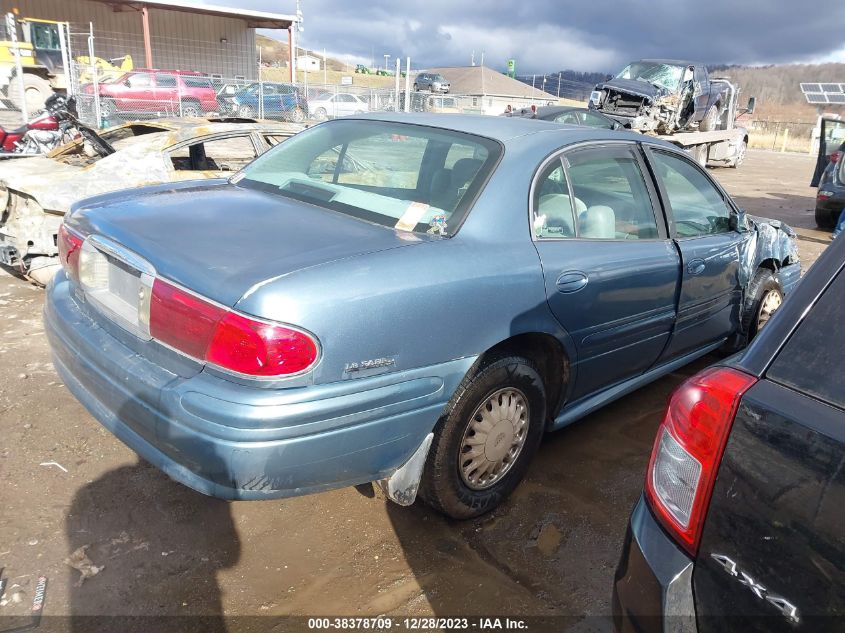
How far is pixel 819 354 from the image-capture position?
4.28 feet

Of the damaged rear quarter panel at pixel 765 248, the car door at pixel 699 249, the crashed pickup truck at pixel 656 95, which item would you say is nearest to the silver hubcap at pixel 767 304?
the damaged rear quarter panel at pixel 765 248

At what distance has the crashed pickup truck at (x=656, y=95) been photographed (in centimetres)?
1513

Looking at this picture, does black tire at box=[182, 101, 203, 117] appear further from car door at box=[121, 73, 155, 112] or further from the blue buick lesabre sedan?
the blue buick lesabre sedan

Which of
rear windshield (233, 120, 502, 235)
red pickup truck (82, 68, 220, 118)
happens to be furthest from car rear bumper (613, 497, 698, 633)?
red pickup truck (82, 68, 220, 118)

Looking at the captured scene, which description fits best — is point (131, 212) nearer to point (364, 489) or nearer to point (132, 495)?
point (132, 495)

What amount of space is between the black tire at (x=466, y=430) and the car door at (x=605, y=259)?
0.30m

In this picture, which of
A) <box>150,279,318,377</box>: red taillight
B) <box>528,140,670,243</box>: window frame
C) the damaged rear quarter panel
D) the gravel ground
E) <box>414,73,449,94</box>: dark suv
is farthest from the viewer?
<box>414,73,449,94</box>: dark suv

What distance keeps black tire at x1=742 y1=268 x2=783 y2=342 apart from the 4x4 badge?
10.8 ft

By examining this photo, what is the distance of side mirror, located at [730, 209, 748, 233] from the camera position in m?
3.88

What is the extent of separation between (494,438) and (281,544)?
3.20 feet

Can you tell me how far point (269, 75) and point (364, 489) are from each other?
165ft

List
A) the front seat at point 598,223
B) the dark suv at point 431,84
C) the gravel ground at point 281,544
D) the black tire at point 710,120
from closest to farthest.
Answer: the gravel ground at point 281,544 < the front seat at point 598,223 < the black tire at point 710,120 < the dark suv at point 431,84

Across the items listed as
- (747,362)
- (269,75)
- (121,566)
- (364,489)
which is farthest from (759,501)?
(269,75)

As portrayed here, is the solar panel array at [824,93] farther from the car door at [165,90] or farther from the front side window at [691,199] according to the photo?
the front side window at [691,199]
